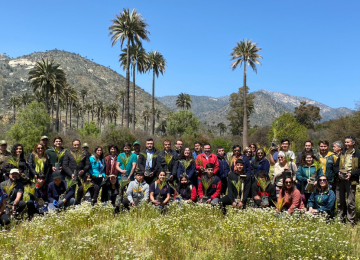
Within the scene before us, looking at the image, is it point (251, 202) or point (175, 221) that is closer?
point (175, 221)

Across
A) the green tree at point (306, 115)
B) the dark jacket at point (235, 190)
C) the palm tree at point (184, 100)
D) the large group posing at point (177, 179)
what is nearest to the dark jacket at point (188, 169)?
the large group posing at point (177, 179)

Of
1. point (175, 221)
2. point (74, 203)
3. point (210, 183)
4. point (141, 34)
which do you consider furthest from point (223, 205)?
point (141, 34)

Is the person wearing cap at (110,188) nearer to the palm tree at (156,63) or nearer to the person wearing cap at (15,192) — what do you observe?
the person wearing cap at (15,192)

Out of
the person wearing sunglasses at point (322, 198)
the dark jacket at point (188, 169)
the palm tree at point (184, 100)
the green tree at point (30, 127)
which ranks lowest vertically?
the person wearing sunglasses at point (322, 198)

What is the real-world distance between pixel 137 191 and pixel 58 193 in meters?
2.38

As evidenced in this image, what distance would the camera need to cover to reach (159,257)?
5.24 m

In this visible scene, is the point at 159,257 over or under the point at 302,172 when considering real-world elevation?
under

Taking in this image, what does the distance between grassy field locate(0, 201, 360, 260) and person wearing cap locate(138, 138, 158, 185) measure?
177 cm

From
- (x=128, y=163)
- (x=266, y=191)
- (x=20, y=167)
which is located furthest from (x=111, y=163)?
(x=266, y=191)

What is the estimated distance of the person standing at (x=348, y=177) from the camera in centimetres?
747

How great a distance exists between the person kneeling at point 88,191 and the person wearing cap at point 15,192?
1510mm

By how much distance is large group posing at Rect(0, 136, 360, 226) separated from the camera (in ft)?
24.7

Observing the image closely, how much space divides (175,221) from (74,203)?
3525mm

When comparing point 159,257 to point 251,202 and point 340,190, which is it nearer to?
point 251,202
